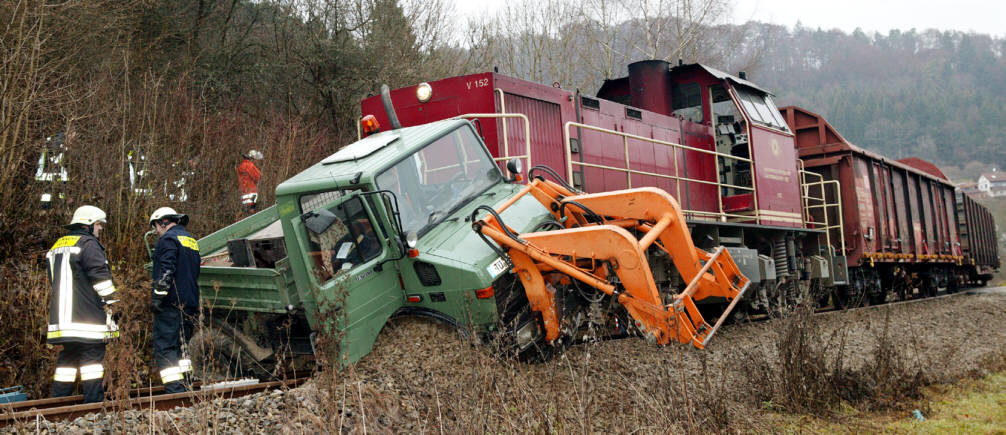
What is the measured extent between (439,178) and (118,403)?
309cm

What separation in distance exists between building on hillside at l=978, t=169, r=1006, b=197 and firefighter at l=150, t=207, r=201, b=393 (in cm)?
9087

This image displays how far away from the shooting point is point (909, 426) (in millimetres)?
5016

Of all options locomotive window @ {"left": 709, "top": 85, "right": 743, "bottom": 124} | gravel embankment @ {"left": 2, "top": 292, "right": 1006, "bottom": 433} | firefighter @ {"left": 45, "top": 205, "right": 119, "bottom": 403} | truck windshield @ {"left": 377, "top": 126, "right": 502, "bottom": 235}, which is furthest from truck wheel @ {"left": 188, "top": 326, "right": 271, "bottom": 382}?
locomotive window @ {"left": 709, "top": 85, "right": 743, "bottom": 124}

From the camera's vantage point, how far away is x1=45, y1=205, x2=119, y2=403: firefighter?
5.69 metres

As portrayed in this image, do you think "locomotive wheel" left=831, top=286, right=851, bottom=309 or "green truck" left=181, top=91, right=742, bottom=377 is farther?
"locomotive wheel" left=831, top=286, right=851, bottom=309

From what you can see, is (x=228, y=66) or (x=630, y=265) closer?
(x=630, y=265)

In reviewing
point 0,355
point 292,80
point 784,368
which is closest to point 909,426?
point 784,368

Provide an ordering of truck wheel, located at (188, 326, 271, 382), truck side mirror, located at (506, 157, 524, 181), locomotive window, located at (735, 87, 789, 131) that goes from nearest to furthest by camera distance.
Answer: truck wheel, located at (188, 326, 271, 382) < truck side mirror, located at (506, 157, 524, 181) < locomotive window, located at (735, 87, 789, 131)

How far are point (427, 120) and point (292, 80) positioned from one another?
1067cm

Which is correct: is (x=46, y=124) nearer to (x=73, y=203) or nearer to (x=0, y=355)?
(x=73, y=203)

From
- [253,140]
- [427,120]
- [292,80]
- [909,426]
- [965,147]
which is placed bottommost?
[909,426]

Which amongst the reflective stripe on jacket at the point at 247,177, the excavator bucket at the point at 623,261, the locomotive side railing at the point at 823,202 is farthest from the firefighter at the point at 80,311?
the locomotive side railing at the point at 823,202

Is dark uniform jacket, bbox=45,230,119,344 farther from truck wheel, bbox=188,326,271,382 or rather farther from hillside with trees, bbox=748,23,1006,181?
hillside with trees, bbox=748,23,1006,181

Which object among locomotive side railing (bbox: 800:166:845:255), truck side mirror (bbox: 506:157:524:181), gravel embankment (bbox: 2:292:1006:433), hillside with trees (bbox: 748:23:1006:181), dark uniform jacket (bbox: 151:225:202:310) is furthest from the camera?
hillside with trees (bbox: 748:23:1006:181)
